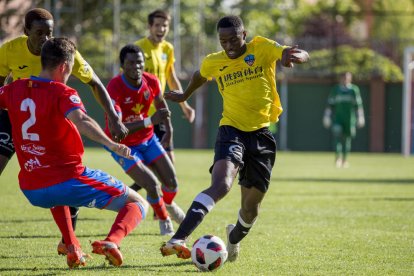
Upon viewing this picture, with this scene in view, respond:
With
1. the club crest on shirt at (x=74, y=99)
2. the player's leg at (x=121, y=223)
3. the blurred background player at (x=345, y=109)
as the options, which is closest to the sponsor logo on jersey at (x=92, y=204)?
the player's leg at (x=121, y=223)

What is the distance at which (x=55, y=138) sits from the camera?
278 inches

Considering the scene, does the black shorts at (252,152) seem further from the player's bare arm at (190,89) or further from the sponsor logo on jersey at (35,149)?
the sponsor logo on jersey at (35,149)

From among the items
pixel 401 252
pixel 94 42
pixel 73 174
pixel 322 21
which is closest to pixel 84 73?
pixel 73 174

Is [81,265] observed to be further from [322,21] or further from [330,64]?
[322,21]

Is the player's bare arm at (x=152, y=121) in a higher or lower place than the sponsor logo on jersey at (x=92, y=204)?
higher

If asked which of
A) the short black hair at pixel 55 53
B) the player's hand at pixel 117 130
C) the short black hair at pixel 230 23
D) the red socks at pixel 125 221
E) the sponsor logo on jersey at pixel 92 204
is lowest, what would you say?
the red socks at pixel 125 221

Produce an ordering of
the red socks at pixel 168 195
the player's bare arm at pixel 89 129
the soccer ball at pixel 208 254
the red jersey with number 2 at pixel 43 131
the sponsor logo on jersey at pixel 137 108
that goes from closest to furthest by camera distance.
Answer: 1. the player's bare arm at pixel 89 129
2. the red jersey with number 2 at pixel 43 131
3. the soccer ball at pixel 208 254
4. the sponsor logo on jersey at pixel 137 108
5. the red socks at pixel 168 195

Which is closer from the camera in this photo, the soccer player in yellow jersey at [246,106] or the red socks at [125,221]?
the red socks at [125,221]

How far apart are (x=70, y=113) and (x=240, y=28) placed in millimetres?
1916


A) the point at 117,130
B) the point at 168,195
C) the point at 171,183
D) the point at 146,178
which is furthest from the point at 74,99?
the point at 168,195

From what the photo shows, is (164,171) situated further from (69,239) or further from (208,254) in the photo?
(208,254)

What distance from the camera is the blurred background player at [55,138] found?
696 cm

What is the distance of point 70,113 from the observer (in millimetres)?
6902

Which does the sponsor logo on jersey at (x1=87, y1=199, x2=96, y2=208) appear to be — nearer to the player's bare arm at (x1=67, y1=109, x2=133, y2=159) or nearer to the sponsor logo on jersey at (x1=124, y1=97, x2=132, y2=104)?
the player's bare arm at (x1=67, y1=109, x2=133, y2=159)
